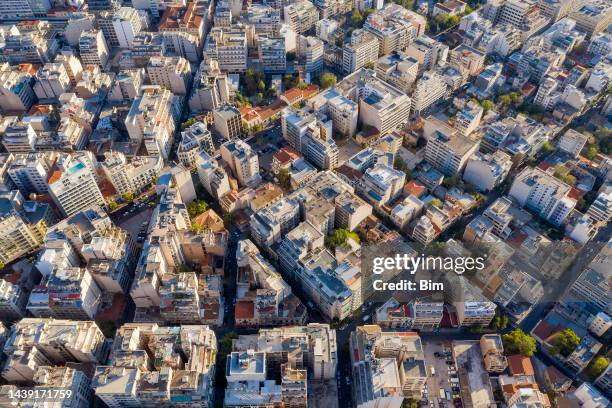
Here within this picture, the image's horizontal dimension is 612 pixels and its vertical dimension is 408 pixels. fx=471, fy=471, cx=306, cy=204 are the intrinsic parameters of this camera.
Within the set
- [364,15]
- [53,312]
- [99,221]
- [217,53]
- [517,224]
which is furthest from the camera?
[364,15]

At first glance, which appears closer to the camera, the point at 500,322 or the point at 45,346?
the point at 45,346

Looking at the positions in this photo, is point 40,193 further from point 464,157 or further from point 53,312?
point 464,157

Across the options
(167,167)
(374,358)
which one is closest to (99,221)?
(167,167)

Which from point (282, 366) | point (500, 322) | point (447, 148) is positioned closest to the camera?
point (282, 366)

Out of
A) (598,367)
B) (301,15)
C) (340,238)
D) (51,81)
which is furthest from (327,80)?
(598,367)

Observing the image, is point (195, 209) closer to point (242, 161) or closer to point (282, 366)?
point (242, 161)

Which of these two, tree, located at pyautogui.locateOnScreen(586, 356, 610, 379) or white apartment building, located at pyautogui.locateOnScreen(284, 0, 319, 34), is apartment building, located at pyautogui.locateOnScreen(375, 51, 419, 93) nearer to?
white apartment building, located at pyautogui.locateOnScreen(284, 0, 319, 34)
